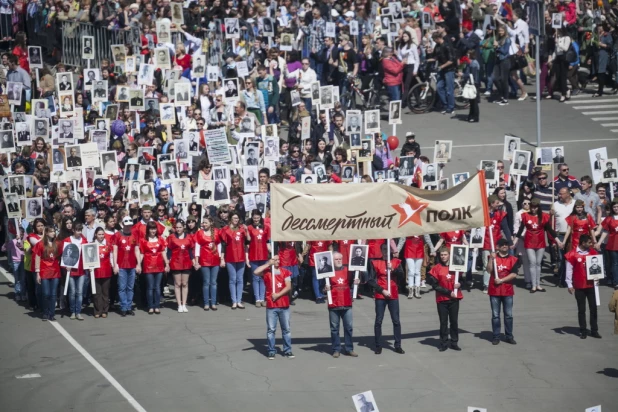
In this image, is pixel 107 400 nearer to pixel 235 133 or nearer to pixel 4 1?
pixel 235 133

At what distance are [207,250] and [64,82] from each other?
26.2ft

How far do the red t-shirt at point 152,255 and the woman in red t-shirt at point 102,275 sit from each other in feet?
1.98

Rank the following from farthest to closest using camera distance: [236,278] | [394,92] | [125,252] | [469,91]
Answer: [394,92] < [469,91] < [236,278] < [125,252]

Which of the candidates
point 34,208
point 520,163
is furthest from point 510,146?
point 34,208

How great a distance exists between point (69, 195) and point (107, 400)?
300 inches

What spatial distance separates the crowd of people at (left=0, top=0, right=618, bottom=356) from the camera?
72.8ft

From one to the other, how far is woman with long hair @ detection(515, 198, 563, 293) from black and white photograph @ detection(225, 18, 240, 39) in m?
11.8

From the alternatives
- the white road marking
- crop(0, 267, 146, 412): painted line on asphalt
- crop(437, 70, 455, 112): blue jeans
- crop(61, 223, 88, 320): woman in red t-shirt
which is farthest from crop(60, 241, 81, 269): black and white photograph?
crop(437, 70, 455, 112): blue jeans

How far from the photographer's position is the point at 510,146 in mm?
26500

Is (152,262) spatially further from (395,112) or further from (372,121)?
(395,112)

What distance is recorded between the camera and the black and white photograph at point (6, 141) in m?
26.5

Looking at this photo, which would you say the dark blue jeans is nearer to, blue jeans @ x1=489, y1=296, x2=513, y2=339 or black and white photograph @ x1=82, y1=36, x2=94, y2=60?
blue jeans @ x1=489, y1=296, x2=513, y2=339

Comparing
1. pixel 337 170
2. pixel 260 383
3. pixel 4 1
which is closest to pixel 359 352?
pixel 260 383

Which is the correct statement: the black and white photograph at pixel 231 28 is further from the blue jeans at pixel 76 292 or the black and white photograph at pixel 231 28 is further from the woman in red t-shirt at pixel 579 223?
the woman in red t-shirt at pixel 579 223
